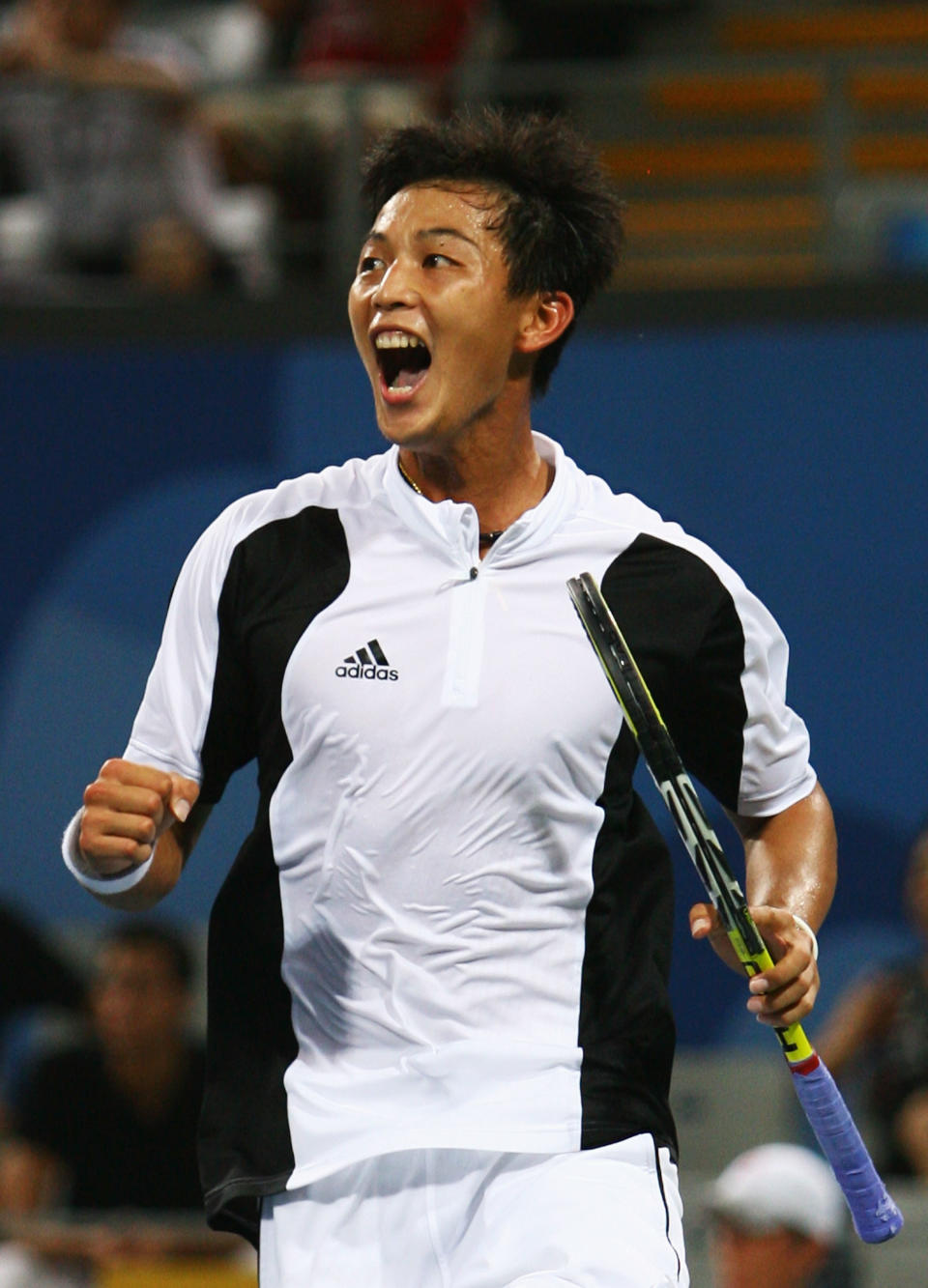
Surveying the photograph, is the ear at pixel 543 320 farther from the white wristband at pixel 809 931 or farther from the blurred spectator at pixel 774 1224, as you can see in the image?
the blurred spectator at pixel 774 1224

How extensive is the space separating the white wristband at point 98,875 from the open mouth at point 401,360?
2.59 feet

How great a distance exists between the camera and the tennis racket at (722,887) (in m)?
2.94

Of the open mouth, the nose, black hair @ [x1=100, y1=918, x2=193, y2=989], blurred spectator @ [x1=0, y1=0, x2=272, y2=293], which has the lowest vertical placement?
black hair @ [x1=100, y1=918, x2=193, y2=989]

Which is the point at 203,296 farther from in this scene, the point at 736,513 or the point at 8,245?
the point at 736,513

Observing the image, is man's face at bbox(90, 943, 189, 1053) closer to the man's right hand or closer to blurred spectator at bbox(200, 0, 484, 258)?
blurred spectator at bbox(200, 0, 484, 258)

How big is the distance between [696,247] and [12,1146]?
4.29 m

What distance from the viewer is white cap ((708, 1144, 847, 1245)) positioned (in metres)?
4.73

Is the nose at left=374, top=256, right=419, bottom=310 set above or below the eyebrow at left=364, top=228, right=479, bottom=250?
below

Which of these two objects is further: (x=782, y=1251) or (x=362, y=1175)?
(x=782, y=1251)

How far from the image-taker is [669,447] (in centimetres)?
741

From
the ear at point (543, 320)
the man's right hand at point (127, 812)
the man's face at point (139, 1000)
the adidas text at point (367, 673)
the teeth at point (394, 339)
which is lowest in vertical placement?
the man's face at point (139, 1000)

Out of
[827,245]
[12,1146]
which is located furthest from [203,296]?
[12,1146]

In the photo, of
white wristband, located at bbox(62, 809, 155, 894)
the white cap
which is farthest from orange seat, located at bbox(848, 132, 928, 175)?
white wristband, located at bbox(62, 809, 155, 894)

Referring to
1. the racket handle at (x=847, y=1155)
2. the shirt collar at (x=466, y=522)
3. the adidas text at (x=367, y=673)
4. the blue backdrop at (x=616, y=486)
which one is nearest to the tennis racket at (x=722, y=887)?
the racket handle at (x=847, y=1155)
